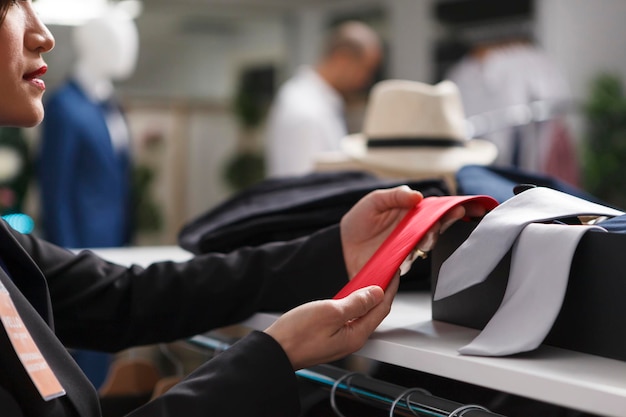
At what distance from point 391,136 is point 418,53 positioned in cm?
382

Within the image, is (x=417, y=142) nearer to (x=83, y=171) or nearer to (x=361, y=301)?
(x=361, y=301)

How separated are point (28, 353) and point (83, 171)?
2.61 meters

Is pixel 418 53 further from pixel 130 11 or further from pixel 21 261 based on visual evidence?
pixel 21 261

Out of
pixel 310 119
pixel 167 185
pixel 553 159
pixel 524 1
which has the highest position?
pixel 524 1

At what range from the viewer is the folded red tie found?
854 millimetres

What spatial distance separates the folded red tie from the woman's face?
37 cm

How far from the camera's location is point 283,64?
7.05 meters

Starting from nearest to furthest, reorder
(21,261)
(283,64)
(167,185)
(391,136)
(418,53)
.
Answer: (21,261), (391,136), (418,53), (167,185), (283,64)

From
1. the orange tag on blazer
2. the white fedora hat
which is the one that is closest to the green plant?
the white fedora hat

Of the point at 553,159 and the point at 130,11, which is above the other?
the point at 130,11

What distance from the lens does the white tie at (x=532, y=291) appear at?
2.33 ft

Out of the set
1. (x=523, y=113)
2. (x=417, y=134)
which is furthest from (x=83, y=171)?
(x=523, y=113)

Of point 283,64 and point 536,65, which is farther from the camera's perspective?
point 283,64

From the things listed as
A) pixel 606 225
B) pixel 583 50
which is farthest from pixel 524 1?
pixel 606 225
